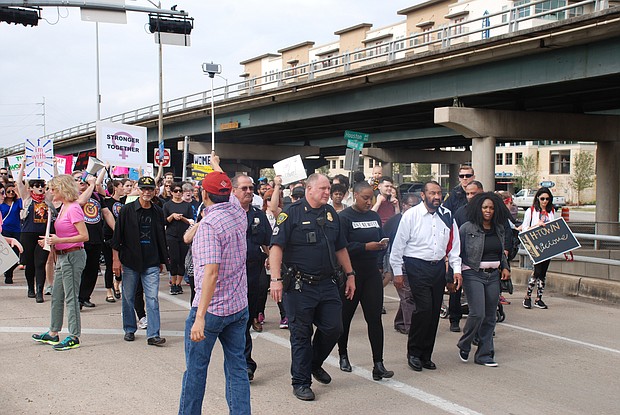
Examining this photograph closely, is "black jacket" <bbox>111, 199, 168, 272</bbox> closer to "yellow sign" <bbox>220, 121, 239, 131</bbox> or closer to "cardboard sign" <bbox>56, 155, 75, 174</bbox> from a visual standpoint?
"cardboard sign" <bbox>56, 155, 75, 174</bbox>

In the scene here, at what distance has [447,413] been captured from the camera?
5.40 m

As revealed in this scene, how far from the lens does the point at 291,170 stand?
11.0 meters

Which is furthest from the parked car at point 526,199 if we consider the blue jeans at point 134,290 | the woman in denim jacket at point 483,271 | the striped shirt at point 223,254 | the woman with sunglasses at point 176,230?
the striped shirt at point 223,254

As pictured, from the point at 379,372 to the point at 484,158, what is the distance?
1825cm

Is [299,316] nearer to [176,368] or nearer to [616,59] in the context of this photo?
[176,368]

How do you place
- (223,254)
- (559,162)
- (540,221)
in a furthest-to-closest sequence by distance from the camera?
(559,162), (540,221), (223,254)

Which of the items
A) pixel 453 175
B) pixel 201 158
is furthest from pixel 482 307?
pixel 453 175

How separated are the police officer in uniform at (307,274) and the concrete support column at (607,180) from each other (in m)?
24.7

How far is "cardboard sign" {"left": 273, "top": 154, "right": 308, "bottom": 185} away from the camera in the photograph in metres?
10.9

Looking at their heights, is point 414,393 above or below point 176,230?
below

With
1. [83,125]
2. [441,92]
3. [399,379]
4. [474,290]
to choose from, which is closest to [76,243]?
[399,379]

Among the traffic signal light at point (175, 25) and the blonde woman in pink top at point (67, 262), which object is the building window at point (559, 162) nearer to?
the traffic signal light at point (175, 25)

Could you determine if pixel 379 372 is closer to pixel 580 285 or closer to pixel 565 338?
pixel 565 338

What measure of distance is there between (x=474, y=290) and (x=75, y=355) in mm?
4327
